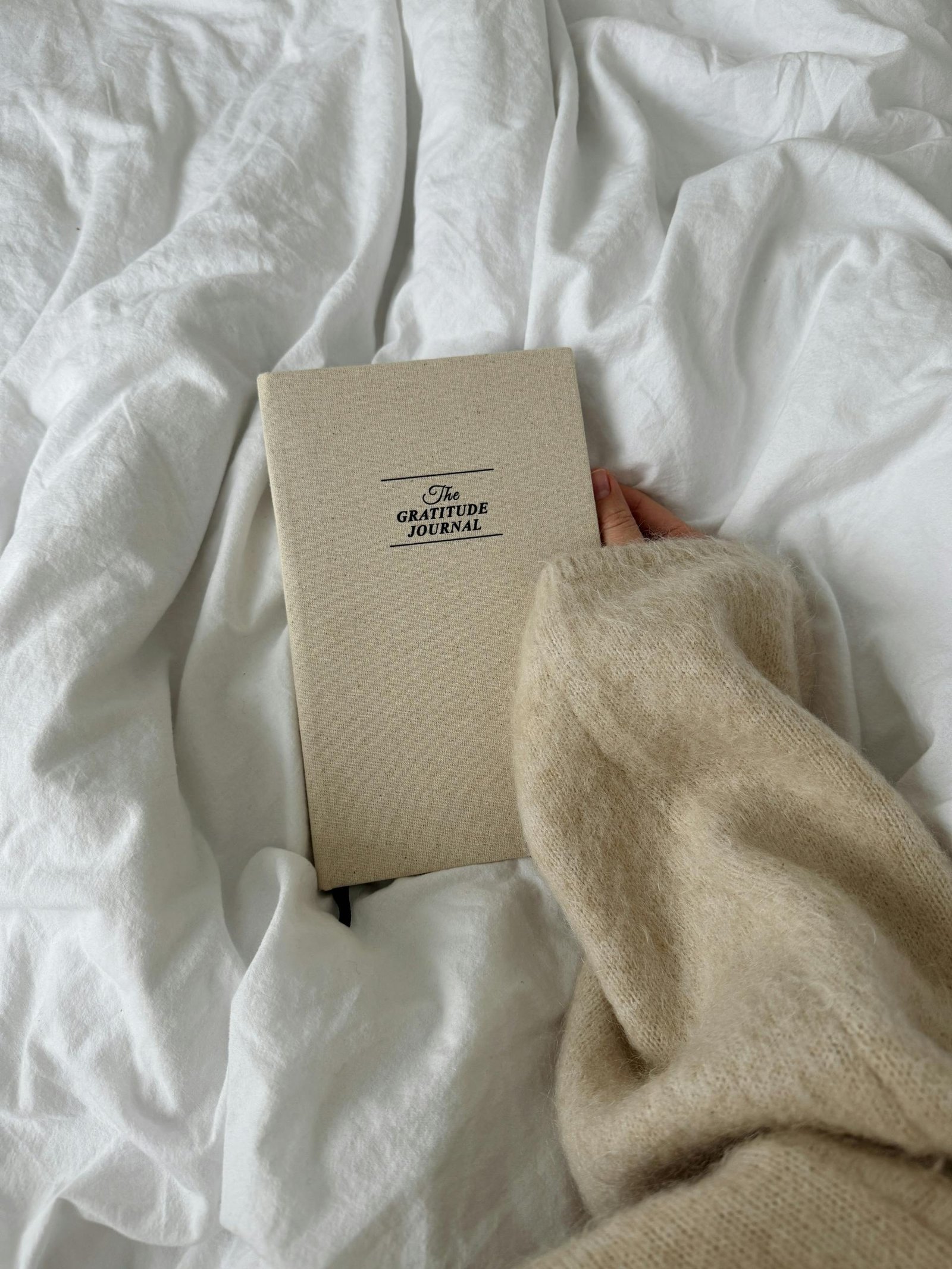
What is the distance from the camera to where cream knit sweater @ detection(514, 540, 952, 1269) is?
37 cm

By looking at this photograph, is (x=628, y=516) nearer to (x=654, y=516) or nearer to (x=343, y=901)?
(x=654, y=516)

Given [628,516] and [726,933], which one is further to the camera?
A: [628,516]

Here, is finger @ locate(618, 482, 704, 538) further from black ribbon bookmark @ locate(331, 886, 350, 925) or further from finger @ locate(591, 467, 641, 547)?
black ribbon bookmark @ locate(331, 886, 350, 925)

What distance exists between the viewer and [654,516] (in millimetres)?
638

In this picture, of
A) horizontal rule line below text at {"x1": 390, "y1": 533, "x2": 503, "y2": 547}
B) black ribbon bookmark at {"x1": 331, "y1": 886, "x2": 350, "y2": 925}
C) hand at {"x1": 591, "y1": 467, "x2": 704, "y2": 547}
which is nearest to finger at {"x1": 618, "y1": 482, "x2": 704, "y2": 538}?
hand at {"x1": 591, "y1": 467, "x2": 704, "y2": 547}

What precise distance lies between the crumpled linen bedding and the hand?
0.03 m

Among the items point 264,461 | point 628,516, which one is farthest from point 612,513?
point 264,461

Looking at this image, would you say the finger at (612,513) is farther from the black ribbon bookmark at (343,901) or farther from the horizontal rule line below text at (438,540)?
the black ribbon bookmark at (343,901)

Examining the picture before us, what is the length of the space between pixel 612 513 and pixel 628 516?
0.04ft

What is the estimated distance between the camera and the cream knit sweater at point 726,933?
373 millimetres

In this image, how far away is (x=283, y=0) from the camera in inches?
27.5

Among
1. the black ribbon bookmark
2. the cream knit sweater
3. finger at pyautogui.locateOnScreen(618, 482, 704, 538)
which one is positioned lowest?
the black ribbon bookmark

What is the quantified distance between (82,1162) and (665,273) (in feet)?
2.04

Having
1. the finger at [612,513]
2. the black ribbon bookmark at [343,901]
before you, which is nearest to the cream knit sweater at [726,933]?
the finger at [612,513]
